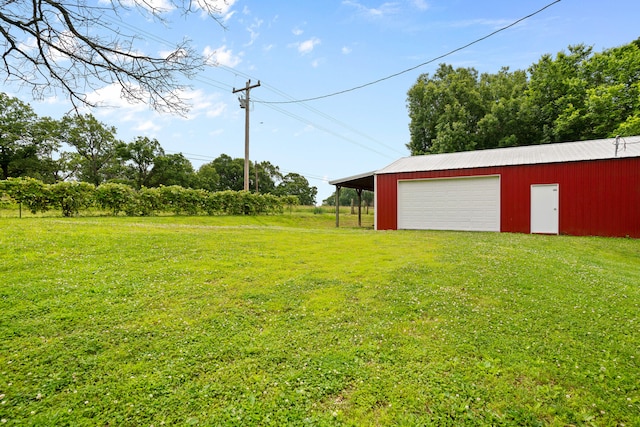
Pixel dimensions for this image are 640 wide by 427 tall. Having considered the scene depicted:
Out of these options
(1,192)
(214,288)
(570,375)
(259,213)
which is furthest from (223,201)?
(570,375)

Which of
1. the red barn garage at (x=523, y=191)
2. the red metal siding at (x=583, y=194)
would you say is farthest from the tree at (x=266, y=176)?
the red metal siding at (x=583, y=194)

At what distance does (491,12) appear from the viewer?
26.0 ft

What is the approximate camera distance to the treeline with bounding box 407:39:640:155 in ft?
63.3

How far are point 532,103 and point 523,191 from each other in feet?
53.6

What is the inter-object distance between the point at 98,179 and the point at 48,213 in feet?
92.8

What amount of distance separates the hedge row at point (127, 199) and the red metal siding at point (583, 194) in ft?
40.5

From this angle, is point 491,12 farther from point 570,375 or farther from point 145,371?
point 145,371

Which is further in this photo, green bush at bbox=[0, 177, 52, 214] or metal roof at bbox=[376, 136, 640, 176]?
green bush at bbox=[0, 177, 52, 214]

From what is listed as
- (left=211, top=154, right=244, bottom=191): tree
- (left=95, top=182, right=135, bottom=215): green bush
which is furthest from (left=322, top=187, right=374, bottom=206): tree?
(left=95, top=182, right=135, bottom=215): green bush

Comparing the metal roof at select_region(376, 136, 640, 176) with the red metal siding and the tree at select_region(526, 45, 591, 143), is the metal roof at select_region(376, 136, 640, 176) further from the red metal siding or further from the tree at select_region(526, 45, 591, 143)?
the tree at select_region(526, 45, 591, 143)

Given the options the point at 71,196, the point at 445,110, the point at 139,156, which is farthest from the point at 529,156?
the point at 139,156

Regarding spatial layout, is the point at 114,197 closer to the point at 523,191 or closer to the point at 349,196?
the point at 523,191

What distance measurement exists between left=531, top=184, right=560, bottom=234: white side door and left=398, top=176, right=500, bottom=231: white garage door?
1.16 metres

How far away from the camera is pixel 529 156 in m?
12.2
